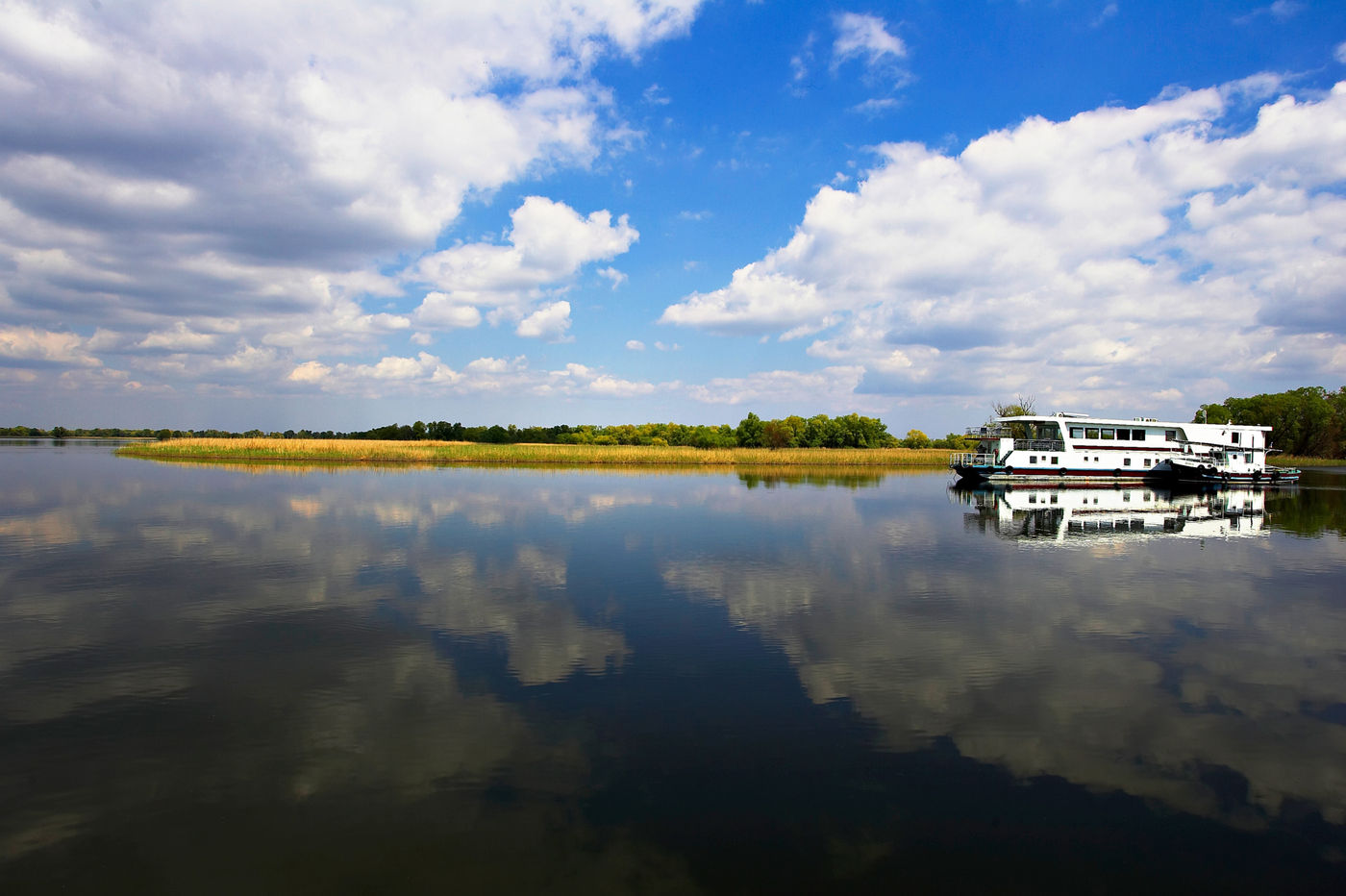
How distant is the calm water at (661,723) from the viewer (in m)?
5.74

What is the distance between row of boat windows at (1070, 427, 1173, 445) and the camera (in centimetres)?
4971

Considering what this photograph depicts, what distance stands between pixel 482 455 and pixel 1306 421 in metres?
123

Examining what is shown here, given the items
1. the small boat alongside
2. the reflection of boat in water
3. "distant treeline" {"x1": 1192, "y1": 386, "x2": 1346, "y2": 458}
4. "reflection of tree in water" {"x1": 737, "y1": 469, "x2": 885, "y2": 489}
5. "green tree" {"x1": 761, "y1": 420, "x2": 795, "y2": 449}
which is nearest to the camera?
the reflection of boat in water

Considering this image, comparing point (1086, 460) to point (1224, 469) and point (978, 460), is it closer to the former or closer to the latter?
point (978, 460)

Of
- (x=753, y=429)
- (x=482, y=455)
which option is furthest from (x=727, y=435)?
(x=482, y=455)

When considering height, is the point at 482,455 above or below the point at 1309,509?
above

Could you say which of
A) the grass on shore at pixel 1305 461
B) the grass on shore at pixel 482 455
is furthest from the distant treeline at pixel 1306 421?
the grass on shore at pixel 482 455

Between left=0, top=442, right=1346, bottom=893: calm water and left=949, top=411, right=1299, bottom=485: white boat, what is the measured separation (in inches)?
1215

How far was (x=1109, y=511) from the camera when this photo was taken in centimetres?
3288

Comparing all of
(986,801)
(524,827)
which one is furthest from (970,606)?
(524,827)

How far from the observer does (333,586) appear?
14.7 meters

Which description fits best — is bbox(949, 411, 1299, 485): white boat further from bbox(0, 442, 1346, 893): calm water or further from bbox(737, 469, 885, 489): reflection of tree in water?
bbox(0, 442, 1346, 893): calm water

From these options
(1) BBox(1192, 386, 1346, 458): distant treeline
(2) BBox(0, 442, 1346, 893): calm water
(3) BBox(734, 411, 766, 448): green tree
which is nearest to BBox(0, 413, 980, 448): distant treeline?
(3) BBox(734, 411, 766, 448): green tree

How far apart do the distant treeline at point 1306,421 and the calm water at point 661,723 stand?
114 meters
